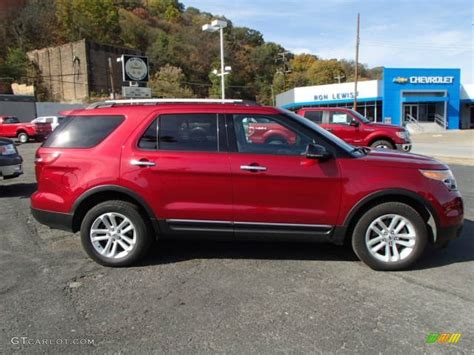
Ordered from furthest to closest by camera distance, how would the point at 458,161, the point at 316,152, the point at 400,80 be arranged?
1. the point at 400,80
2. the point at 458,161
3. the point at 316,152

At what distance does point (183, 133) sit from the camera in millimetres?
4859

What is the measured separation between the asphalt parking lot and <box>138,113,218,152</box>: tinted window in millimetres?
1318

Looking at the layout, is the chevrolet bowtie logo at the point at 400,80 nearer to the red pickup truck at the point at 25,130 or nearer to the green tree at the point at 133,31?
the red pickup truck at the point at 25,130

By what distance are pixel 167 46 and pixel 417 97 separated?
64.6 meters

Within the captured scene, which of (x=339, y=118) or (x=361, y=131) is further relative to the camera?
(x=339, y=118)

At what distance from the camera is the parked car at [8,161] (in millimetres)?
9039

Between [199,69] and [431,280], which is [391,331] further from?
[199,69]

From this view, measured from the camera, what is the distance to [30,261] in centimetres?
507

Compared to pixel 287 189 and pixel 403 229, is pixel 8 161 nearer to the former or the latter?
pixel 287 189

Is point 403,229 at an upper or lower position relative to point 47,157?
lower

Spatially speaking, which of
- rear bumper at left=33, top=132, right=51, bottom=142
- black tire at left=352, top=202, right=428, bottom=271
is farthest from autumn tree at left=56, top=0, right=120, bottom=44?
black tire at left=352, top=202, right=428, bottom=271

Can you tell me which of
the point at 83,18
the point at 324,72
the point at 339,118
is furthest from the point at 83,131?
the point at 324,72

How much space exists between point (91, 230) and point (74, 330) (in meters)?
1.55

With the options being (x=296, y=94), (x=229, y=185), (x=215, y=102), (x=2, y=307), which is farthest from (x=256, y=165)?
(x=296, y=94)
